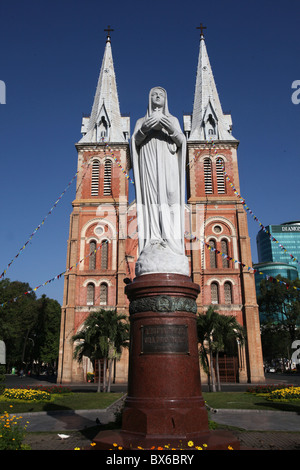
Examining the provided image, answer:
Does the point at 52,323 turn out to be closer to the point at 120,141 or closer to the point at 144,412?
the point at 120,141

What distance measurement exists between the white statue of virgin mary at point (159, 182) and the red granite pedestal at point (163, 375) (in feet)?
1.97

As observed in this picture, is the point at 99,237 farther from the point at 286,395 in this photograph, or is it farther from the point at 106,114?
the point at 286,395

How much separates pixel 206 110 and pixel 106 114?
9864 mm

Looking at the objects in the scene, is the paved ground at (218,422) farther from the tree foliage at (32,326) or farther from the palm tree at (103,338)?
the tree foliage at (32,326)

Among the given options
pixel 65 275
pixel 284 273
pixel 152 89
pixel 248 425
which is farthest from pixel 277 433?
pixel 284 273

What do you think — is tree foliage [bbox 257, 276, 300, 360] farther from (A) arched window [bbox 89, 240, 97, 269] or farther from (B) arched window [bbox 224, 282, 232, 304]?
(A) arched window [bbox 89, 240, 97, 269]

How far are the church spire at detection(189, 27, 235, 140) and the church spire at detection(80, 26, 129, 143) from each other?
7260mm

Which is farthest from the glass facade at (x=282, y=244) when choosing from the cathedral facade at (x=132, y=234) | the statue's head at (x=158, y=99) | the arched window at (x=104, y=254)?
the statue's head at (x=158, y=99)

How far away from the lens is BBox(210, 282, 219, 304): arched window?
97.1 ft

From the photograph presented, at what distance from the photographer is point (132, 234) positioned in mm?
32188

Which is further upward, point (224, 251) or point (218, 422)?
point (224, 251)

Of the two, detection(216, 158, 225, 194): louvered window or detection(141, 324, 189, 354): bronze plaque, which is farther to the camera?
detection(216, 158, 225, 194): louvered window

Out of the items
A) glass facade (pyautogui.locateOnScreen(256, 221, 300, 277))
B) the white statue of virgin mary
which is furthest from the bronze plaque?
glass facade (pyautogui.locateOnScreen(256, 221, 300, 277))

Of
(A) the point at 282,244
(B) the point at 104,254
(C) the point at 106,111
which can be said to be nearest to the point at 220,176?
(B) the point at 104,254
